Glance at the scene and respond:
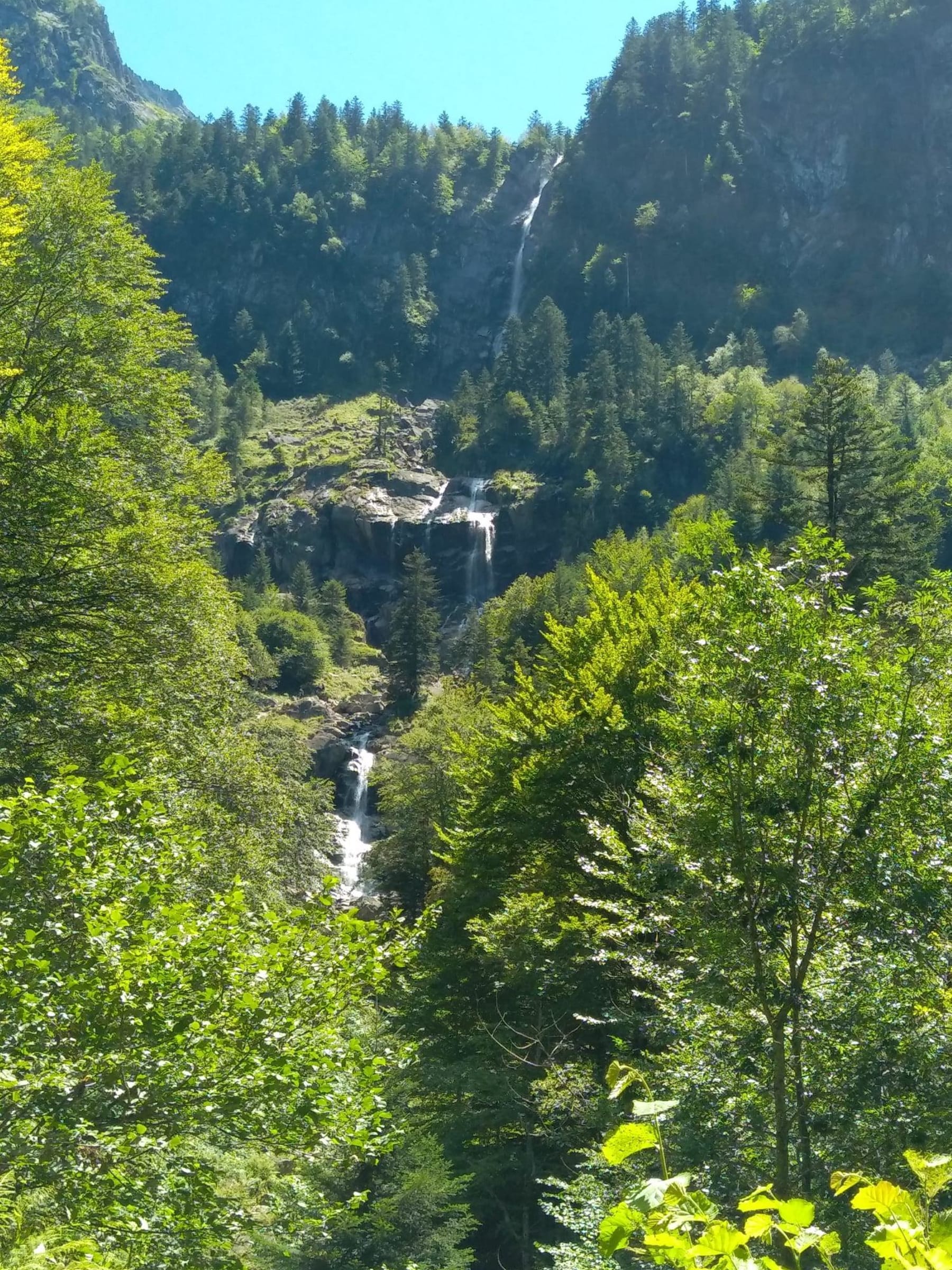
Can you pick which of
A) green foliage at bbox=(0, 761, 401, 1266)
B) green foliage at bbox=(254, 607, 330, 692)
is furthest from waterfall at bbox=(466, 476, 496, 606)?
green foliage at bbox=(0, 761, 401, 1266)

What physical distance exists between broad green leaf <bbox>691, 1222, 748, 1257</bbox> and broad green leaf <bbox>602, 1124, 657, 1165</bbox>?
0.20 meters

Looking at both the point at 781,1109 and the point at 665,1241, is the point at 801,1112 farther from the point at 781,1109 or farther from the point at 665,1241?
the point at 665,1241

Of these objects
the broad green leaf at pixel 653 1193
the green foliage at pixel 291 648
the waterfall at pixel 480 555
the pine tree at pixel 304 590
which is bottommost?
the broad green leaf at pixel 653 1193

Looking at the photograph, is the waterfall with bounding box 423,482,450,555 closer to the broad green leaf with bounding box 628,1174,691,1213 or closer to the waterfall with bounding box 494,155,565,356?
the waterfall with bounding box 494,155,565,356

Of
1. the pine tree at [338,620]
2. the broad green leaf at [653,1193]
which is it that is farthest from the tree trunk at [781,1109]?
the pine tree at [338,620]

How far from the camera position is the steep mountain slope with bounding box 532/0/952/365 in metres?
133

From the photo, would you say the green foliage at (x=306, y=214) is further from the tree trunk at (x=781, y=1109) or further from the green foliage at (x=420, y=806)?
the tree trunk at (x=781, y=1109)

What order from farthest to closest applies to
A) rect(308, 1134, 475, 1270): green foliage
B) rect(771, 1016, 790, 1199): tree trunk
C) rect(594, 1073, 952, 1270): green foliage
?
1. rect(308, 1134, 475, 1270): green foliage
2. rect(771, 1016, 790, 1199): tree trunk
3. rect(594, 1073, 952, 1270): green foliage

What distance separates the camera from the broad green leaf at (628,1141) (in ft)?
6.97

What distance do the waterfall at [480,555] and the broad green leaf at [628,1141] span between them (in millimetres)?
91696

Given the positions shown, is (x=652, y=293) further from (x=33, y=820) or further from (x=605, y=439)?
(x=33, y=820)

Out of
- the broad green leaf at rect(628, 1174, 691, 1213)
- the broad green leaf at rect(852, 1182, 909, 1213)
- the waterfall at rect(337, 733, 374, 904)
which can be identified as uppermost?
the broad green leaf at rect(852, 1182, 909, 1213)

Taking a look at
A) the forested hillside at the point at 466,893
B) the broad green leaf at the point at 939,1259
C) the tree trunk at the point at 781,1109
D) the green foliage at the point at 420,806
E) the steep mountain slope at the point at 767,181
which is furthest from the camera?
the steep mountain slope at the point at 767,181

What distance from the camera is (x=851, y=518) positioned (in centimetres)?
2866
